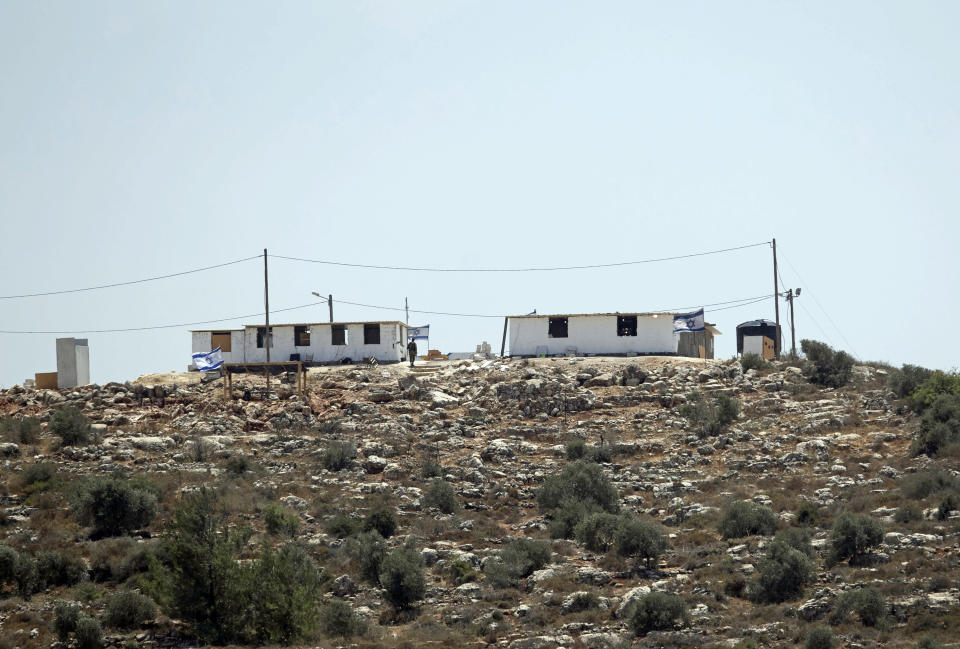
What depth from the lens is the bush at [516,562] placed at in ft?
91.7

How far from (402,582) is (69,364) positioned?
105 feet

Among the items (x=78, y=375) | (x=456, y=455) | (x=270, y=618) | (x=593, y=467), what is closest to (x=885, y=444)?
(x=593, y=467)

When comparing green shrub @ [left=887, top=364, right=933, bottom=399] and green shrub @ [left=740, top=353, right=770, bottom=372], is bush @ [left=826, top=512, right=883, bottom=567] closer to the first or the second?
green shrub @ [left=887, top=364, right=933, bottom=399]

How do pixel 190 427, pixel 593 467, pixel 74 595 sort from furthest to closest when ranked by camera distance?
pixel 190 427 < pixel 593 467 < pixel 74 595

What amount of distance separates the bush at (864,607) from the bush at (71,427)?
28.8 meters

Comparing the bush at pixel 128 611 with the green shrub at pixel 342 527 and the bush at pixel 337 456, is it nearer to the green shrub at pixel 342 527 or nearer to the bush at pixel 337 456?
the green shrub at pixel 342 527

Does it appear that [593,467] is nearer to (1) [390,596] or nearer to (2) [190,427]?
(1) [390,596]

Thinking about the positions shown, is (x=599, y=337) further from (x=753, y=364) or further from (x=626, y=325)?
(x=753, y=364)

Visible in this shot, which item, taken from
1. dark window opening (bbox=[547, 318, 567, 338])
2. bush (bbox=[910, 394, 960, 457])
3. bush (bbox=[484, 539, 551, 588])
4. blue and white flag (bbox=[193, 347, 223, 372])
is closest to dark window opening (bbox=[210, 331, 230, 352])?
blue and white flag (bbox=[193, 347, 223, 372])

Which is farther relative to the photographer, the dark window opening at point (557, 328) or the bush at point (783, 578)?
the dark window opening at point (557, 328)

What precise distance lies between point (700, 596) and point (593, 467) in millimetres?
10323

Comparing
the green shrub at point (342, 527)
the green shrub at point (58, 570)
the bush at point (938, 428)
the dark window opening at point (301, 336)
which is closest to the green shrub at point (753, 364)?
the bush at point (938, 428)

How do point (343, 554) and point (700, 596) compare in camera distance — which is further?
point (343, 554)

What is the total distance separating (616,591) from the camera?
27047 mm
